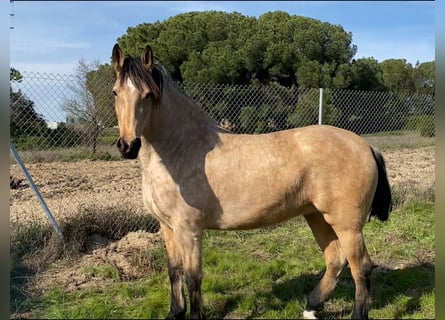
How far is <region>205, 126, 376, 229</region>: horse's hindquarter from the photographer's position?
11.3 ft

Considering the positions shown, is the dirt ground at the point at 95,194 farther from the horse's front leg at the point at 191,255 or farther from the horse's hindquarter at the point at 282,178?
the horse's hindquarter at the point at 282,178

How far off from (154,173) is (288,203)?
3.70 ft

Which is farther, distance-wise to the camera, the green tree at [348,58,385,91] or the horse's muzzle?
the green tree at [348,58,385,91]

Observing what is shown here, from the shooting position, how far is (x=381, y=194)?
12.6 ft

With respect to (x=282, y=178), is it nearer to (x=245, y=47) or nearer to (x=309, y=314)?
(x=309, y=314)

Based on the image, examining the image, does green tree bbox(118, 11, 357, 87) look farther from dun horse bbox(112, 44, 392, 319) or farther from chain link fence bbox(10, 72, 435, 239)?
dun horse bbox(112, 44, 392, 319)

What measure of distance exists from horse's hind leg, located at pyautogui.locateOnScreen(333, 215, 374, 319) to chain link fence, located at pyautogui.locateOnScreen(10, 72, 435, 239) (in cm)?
294

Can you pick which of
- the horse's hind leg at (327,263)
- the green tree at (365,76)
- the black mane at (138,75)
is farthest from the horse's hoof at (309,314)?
the green tree at (365,76)

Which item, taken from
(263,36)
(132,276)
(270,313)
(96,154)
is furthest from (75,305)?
(263,36)

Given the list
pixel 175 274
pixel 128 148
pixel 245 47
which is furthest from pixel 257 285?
pixel 245 47

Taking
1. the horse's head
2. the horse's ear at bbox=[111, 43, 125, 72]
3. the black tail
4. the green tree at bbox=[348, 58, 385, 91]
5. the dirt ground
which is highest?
the green tree at bbox=[348, 58, 385, 91]

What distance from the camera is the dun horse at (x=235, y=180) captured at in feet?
11.1

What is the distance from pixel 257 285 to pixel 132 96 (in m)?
2.33

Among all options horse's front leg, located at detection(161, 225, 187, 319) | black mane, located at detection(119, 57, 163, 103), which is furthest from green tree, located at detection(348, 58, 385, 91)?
black mane, located at detection(119, 57, 163, 103)
